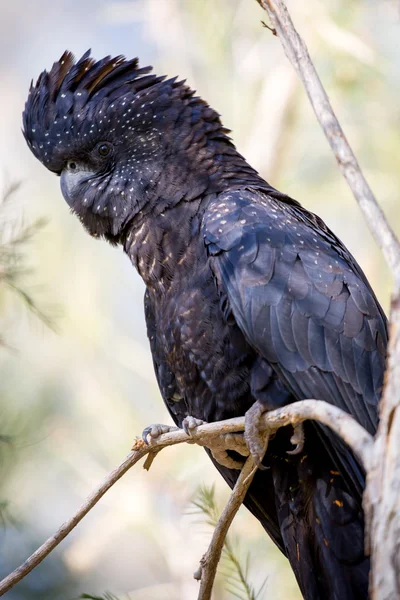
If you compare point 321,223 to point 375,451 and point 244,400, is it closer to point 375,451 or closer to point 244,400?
point 244,400

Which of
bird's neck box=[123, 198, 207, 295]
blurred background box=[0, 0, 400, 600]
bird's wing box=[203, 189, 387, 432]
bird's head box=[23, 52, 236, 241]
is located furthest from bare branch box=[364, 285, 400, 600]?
blurred background box=[0, 0, 400, 600]

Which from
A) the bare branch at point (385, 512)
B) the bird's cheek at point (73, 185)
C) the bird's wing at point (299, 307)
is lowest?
the bare branch at point (385, 512)

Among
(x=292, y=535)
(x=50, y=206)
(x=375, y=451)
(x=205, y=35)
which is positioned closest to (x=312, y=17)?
(x=205, y=35)

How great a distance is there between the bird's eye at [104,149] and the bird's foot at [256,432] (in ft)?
4.58

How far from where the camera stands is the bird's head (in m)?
3.37

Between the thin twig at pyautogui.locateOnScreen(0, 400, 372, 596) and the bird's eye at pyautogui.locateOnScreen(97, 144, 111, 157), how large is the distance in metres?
1.36

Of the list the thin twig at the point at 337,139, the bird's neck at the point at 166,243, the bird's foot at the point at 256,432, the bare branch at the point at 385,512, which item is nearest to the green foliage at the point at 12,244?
the bird's neck at the point at 166,243

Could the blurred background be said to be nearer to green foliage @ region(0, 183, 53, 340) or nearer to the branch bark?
green foliage @ region(0, 183, 53, 340)

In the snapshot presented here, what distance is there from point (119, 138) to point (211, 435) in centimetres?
148

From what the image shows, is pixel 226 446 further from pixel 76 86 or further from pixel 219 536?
pixel 76 86

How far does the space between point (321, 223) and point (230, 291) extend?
740 mm

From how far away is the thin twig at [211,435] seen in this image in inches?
70.8

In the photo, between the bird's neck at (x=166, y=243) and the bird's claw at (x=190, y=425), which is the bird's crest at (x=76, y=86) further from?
the bird's claw at (x=190, y=425)

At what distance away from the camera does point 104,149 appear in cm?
353
